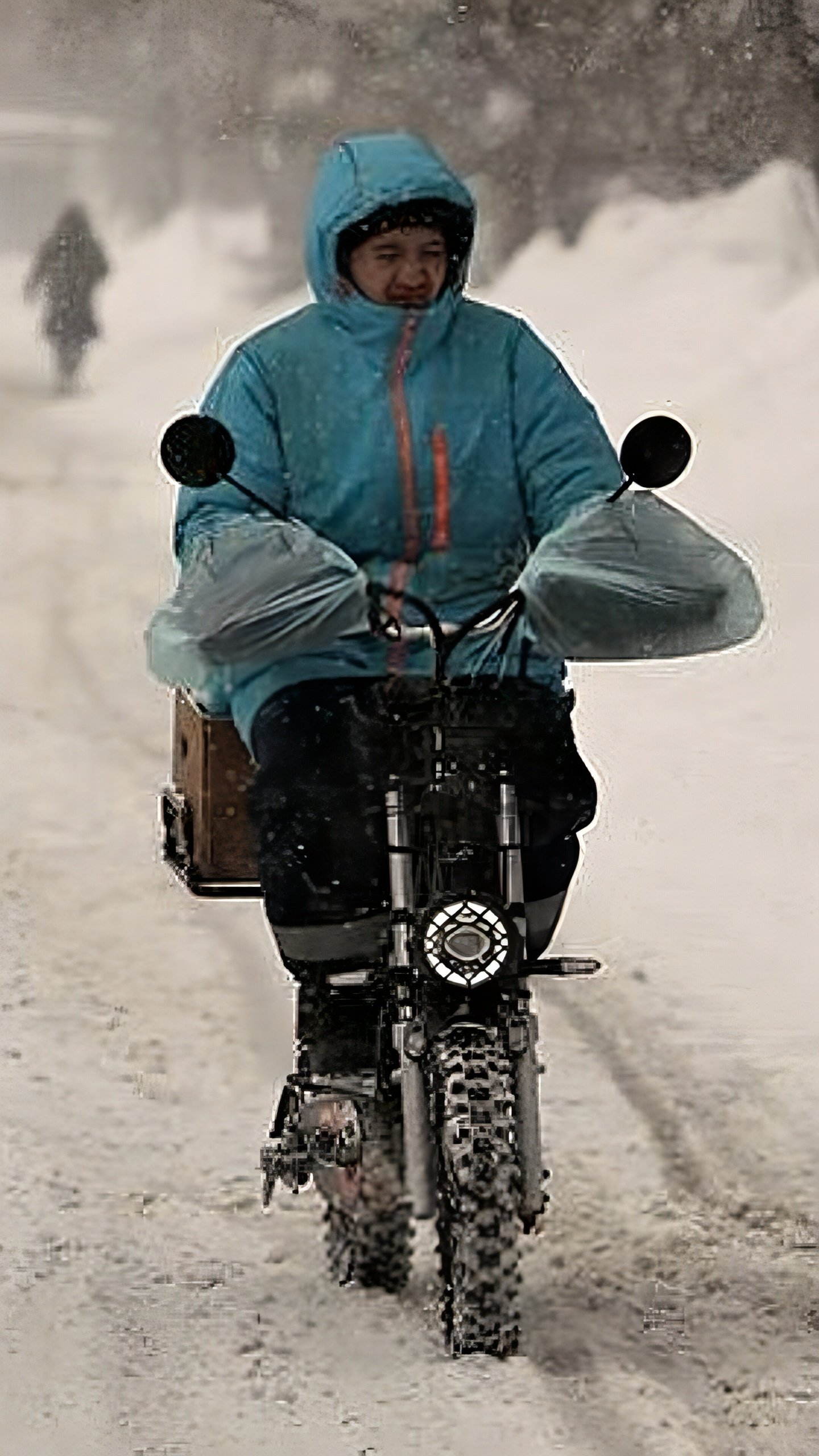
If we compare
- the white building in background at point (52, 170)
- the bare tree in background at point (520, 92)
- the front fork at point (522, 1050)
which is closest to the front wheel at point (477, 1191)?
the front fork at point (522, 1050)

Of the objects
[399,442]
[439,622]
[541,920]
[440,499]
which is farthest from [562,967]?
[399,442]

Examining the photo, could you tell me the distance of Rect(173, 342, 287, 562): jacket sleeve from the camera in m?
4.59

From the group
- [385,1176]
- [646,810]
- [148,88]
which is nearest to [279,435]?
[385,1176]

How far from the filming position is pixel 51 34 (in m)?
25.2

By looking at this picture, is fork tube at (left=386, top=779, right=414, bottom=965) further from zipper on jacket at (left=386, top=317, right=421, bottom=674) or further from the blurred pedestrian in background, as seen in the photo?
the blurred pedestrian in background

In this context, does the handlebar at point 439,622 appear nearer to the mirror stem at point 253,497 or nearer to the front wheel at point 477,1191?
the mirror stem at point 253,497

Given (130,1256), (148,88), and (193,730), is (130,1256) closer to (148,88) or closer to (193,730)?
(193,730)

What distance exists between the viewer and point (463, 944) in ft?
14.1

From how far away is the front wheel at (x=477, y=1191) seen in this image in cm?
421

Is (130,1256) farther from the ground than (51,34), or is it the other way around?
(51,34)

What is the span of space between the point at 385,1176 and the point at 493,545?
3.37 feet

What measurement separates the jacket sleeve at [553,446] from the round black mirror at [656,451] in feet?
1.15

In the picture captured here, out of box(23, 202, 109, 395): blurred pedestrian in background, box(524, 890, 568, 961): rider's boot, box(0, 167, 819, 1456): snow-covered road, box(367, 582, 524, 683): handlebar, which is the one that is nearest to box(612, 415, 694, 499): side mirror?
box(367, 582, 524, 683): handlebar

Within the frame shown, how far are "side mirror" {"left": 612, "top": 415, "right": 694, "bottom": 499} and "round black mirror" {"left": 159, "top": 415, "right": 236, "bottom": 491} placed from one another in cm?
59
